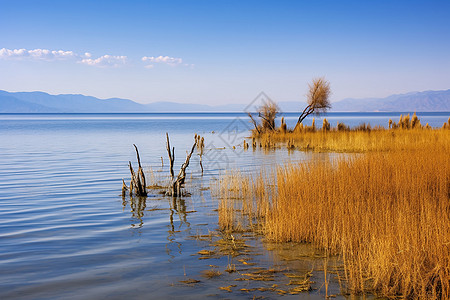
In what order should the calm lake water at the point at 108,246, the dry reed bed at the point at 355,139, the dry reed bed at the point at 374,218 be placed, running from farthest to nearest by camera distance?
the dry reed bed at the point at 355,139 → the calm lake water at the point at 108,246 → the dry reed bed at the point at 374,218

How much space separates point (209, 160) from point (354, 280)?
19733 mm

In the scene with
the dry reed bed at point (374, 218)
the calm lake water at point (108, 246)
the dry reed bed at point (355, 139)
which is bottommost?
the calm lake water at point (108, 246)

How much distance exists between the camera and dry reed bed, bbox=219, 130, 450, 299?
5602mm

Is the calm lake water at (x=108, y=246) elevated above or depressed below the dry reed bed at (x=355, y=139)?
below

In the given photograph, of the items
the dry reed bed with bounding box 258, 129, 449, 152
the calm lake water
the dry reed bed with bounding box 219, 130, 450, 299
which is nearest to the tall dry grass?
the dry reed bed with bounding box 258, 129, 449, 152

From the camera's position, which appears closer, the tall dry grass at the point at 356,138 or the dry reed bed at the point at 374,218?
the dry reed bed at the point at 374,218

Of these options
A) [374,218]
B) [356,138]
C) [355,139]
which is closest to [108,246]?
[374,218]

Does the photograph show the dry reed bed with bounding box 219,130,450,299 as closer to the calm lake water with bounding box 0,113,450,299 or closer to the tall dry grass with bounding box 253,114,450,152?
the calm lake water with bounding box 0,113,450,299

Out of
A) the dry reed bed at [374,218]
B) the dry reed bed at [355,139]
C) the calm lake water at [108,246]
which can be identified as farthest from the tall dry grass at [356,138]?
the calm lake water at [108,246]

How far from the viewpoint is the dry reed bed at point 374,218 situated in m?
5.60

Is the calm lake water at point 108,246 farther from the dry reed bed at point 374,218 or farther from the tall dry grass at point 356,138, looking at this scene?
the tall dry grass at point 356,138

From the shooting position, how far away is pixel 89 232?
31.1 feet

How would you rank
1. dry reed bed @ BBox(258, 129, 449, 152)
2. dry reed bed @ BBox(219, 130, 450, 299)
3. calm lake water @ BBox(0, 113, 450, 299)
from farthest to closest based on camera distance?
dry reed bed @ BBox(258, 129, 449, 152)
calm lake water @ BBox(0, 113, 450, 299)
dry reed bed @ BBox(219, 130, 450, 299)

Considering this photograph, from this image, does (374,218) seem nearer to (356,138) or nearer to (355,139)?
(356,138)
